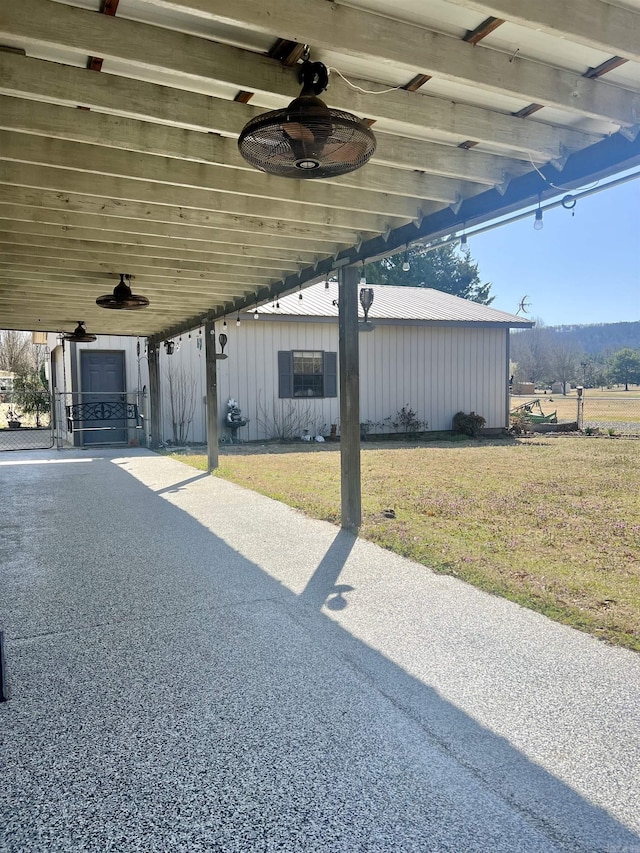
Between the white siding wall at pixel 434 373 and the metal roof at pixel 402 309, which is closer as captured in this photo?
the metal roof at pixel 402 309

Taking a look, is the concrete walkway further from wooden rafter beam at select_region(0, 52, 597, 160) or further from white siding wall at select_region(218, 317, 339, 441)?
white siding wall at select_region(218, 317, 339, 441)

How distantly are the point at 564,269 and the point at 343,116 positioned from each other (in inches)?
2348

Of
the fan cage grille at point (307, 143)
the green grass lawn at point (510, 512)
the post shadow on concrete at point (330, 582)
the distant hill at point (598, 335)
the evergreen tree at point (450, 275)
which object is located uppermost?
the evergreen tree at point (450, 275)

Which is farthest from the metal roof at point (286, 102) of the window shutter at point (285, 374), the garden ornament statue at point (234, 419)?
the window shutter at point (285, 374)

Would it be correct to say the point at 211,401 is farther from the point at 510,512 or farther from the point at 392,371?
the point at 392,371

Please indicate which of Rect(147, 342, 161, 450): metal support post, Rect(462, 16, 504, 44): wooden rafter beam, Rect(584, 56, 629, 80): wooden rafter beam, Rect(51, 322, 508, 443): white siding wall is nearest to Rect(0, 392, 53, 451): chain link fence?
Rect(51, 322, 508, 443): white siding wall

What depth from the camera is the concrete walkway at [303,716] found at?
5.57 ft

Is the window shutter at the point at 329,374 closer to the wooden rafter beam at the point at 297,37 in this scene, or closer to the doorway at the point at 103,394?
the doorway at the point at 103,394

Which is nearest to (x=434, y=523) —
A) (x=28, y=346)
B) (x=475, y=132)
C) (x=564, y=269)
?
(x=475, y=132)

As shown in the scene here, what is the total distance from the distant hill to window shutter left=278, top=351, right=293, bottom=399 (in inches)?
1346

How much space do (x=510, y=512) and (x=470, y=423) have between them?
29.2 ft

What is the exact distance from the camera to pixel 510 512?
5.77 m

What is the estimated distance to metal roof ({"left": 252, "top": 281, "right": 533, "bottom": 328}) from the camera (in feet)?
42.8

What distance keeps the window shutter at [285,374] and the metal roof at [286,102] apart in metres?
8.01
